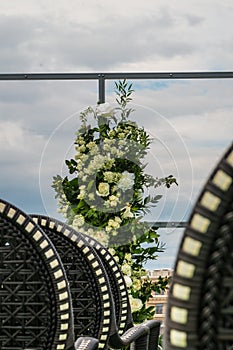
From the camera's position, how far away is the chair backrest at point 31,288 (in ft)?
4.91

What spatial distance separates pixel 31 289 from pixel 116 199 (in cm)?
289

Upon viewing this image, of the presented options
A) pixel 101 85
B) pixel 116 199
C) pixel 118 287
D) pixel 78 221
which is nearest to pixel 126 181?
pixel 116 199

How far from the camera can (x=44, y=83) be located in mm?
6246

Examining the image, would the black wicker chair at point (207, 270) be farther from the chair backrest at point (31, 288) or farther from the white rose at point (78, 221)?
the white rose at point (78, 221)

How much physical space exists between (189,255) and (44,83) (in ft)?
18.2

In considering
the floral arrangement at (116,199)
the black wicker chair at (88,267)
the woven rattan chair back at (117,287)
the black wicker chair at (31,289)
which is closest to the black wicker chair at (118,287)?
the woven rattan chair back at (117,287)

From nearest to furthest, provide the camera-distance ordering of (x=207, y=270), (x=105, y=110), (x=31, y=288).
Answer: (x=207, y=270), (x=31, y=288), (x=105, y=110)

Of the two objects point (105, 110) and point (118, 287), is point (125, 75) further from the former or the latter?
point (118, 287)

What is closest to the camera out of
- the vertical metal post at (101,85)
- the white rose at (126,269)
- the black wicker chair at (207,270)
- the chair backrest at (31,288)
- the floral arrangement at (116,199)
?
the black wicker chair at (207,270)

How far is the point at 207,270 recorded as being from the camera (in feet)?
2.52

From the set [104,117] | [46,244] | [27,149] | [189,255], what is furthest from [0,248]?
[27,149]

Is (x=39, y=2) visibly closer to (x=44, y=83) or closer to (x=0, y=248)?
(x=44, y=83)

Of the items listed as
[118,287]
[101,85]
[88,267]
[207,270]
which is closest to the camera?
[207,270]

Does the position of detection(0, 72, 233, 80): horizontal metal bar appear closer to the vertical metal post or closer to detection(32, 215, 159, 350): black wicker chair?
the vertical metal post
